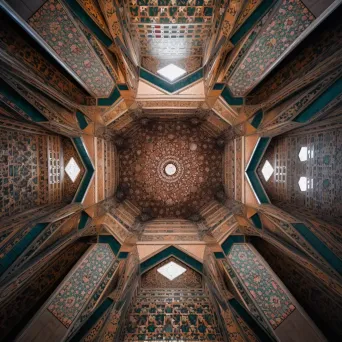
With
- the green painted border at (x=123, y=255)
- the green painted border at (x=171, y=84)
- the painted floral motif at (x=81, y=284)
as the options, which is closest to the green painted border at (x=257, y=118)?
the green painted border at (x=171, y=84)

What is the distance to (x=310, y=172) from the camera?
5352 millimetres

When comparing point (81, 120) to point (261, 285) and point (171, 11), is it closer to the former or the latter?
point (171, 11)

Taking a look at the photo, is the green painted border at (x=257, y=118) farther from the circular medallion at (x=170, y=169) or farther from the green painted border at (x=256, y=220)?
the circular medallion at (x=170, y=169)

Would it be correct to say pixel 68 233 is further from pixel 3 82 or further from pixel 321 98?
pixel 321 98

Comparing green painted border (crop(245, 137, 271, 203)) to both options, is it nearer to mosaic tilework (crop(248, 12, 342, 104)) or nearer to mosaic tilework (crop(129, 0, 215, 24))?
mosaic tilework (crop(248, 12, 342, 104))

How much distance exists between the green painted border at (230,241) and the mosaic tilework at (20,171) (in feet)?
18.7

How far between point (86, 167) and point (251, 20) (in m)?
6.16

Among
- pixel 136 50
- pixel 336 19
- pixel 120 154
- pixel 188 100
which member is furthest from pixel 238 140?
pixel 120 154

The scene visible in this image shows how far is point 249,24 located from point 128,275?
7634 millimetres

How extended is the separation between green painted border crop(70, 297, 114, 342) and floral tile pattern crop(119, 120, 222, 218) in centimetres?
434

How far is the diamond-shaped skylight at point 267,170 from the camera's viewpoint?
6.86 m

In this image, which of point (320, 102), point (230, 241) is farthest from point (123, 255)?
point (320, 102)

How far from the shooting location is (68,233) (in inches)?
223

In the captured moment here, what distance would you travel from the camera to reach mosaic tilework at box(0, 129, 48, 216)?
4.60 meters
